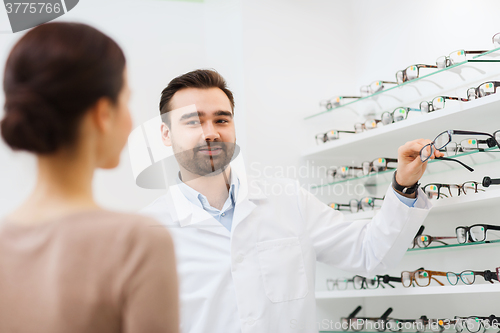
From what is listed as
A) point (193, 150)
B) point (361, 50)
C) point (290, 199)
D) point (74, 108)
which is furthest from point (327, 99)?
point (74, 108)

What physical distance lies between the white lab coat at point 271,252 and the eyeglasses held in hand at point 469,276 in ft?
0.47

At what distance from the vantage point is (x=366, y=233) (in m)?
1.20

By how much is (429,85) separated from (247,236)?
0.72 m

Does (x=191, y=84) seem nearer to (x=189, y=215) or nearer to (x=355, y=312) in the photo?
(x=189, y=215)

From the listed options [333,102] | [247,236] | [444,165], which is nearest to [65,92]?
[247,236]

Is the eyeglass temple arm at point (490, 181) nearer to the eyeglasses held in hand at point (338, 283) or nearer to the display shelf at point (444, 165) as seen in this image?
the display shelf at point (444, 165)

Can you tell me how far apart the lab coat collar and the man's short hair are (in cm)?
13

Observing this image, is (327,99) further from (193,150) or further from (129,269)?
(129,269)

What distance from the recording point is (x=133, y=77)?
673 mm

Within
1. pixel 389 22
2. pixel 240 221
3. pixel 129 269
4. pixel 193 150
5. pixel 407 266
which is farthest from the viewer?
pixel 389 22

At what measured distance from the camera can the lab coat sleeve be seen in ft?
3.61

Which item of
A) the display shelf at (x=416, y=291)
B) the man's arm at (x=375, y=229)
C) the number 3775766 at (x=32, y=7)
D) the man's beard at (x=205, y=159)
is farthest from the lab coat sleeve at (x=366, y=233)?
the number 3775766 at (x=32, y=7)

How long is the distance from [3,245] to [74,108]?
13cm

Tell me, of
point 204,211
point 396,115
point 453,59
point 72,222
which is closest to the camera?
point 72,222
